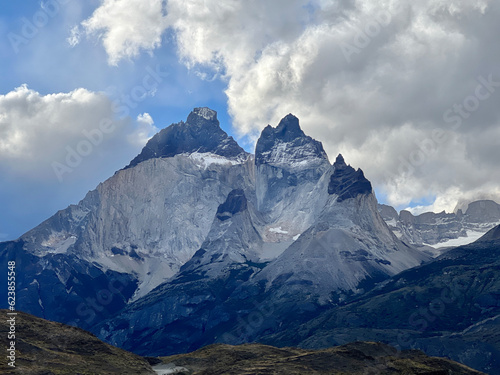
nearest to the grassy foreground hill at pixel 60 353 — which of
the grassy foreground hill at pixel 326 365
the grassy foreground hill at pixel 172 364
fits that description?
the grassy foreground hill at pixel 172 364

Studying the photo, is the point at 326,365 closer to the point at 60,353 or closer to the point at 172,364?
the point at 172,364

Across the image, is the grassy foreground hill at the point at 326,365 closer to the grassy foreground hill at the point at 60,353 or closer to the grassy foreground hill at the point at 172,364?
the grassy foreground hill at the point at 172,364

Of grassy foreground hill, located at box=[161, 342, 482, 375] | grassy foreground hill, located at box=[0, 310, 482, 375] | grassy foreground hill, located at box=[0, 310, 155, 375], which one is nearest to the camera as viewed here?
grassy foreground hill, located at box=[0, 310, 155, 375]

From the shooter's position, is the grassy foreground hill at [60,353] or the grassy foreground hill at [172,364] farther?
the grassy foreground hill at [172,364]

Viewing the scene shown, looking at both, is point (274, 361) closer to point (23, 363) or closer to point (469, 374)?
point (469, 374)

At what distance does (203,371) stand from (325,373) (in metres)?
34.1

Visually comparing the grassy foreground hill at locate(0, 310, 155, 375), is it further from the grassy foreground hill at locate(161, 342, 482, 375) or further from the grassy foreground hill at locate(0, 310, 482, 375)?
the grassy foreground hill at locate(161, 342, 482, 375)

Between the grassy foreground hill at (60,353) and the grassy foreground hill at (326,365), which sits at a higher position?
the grassy foreground hill at (60,353)

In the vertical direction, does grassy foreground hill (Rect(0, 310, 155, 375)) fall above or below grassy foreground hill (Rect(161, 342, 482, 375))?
A: above

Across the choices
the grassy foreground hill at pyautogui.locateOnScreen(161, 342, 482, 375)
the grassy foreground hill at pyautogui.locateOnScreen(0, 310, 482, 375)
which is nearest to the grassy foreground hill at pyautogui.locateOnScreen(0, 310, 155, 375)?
the grassy foreground hill at pyautogui.locateOnScreen(0, 310, 482, 375)

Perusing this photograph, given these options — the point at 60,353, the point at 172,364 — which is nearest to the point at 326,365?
the point at 172,364

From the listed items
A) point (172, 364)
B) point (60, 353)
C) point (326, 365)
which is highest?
point (60, 353)

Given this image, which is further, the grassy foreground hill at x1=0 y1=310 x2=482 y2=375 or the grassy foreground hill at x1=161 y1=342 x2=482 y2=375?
the grassy foreground hill at x1=161 y1=342 x2=482 y2=375

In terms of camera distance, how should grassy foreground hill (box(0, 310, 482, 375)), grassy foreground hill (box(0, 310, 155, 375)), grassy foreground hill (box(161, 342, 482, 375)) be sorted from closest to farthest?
1. grassy foreground hill (box(0, 310, 155, 375))
2. grassy foreground hill (box(0, 310, 482, 375))
3. grassy foreground hill (box(161, 342, 482, 375))
